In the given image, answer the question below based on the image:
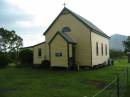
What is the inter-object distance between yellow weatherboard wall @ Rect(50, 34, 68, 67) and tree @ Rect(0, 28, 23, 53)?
1043 inches

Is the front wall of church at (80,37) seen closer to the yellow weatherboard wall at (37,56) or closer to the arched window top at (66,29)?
the arched window top at (66,29)

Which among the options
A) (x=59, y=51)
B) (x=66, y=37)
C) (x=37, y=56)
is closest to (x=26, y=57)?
(x=37, y=56)

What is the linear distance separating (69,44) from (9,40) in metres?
29.2

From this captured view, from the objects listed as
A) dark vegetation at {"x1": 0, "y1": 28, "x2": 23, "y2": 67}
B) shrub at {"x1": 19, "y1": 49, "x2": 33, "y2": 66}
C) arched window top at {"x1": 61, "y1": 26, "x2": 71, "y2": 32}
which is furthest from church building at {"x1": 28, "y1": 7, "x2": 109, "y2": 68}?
dark vegetation at {"x1": 0, "y1": 28, "x2": 23, "y2": 67}

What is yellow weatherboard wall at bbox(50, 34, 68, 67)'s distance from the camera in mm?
32500

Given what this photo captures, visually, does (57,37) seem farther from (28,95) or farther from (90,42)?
(28,95)

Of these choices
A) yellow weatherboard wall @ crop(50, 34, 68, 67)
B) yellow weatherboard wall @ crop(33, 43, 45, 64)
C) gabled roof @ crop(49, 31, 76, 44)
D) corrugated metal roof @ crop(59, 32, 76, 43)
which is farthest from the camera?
yellow weatherboard wall @ crop(33, 43, 45, 64)

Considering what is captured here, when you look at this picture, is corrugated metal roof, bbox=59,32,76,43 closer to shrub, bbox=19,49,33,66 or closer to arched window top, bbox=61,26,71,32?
arched window top, bbox=61,26,71,32

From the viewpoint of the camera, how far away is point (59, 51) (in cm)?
3294

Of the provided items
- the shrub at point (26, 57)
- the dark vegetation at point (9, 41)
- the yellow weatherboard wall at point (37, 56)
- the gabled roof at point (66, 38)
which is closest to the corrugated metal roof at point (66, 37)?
the gabled roof at point (66, 38)

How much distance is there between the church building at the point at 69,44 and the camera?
32.8 meters

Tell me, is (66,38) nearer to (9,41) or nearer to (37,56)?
(37,56)

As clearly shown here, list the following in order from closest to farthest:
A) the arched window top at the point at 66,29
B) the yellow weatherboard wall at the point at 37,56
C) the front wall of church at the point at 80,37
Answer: the front wall of church at the point at 80,37 → the arched window top at the point at 66,29 → the yellow weatherboard wall at the point at 37,56

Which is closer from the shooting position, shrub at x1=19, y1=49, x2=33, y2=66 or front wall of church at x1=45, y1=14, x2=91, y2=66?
front wall of church at x1=45, y1=14, x2=91, y2=66
